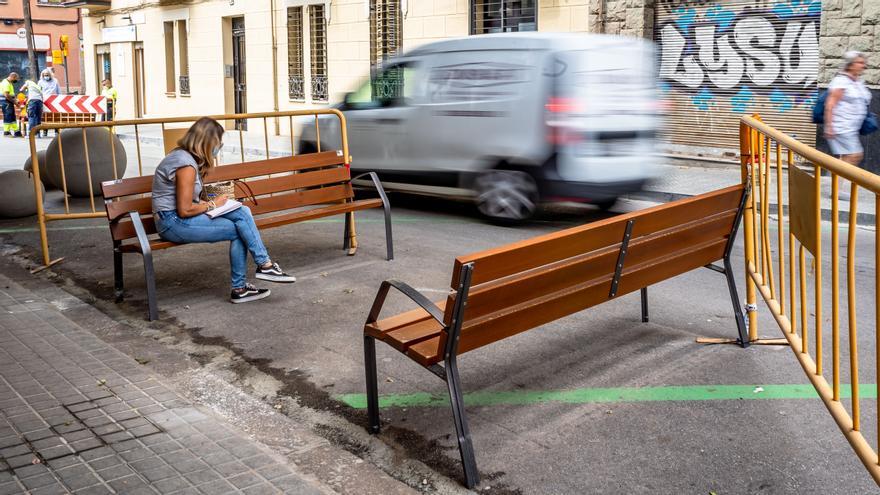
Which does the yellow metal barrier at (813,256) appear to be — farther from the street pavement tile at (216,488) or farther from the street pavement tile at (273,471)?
the street pavement tile at (216,488)

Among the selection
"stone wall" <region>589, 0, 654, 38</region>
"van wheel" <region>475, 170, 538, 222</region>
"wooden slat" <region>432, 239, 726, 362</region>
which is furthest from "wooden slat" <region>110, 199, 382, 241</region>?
"stone wall" <region>589, 0, 654, 38</region>

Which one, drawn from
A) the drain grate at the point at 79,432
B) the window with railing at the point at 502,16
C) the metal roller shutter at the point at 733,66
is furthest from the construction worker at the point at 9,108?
the drain grate at the point at 79,432

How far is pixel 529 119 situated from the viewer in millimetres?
9234

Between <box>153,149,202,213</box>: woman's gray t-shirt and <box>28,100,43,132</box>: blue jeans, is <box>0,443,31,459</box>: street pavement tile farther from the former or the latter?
<box>28,100,43,132</box>: blue jeans

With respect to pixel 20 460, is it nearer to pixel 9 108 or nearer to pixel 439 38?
pixel 439 38

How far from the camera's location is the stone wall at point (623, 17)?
15734 mm

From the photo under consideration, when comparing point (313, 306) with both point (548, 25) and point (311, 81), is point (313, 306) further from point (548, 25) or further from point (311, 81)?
point (311, 81)

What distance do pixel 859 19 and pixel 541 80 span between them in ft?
21.3

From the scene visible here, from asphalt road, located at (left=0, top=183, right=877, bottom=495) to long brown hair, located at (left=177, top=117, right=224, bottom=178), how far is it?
40.5 inches

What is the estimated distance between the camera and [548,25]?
17.4 meters

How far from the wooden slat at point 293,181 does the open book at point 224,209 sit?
64 centimetres

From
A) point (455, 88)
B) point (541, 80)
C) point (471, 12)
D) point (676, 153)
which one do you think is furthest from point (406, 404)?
point (471, 12)

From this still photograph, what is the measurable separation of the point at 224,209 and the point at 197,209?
0.62 feet

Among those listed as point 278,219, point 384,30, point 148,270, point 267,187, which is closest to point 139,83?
point 384,30
